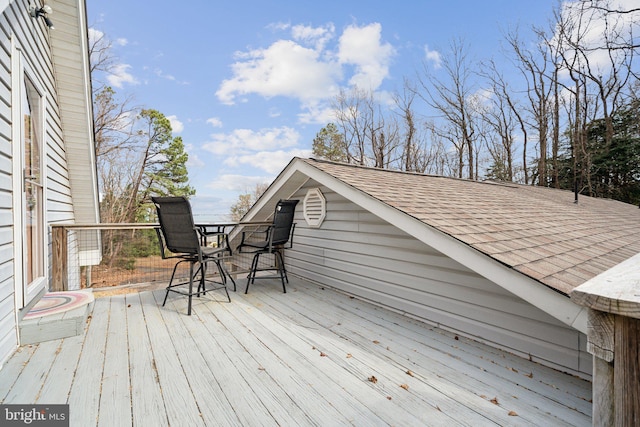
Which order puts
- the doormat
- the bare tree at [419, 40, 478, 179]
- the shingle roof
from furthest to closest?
the bare tree at [419, 40, 478, 179] < the doormat < the shingle roof

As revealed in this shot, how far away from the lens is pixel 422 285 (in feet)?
9.98

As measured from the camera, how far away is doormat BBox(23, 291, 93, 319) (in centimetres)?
258

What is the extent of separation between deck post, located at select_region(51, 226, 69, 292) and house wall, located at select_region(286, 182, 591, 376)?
301cm

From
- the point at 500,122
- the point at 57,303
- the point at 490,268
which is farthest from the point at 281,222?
the point at 500,122

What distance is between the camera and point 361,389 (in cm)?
184

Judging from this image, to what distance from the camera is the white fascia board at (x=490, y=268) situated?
61.6 inches

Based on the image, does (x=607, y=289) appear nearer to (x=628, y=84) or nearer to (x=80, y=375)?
(x=80, y=375)

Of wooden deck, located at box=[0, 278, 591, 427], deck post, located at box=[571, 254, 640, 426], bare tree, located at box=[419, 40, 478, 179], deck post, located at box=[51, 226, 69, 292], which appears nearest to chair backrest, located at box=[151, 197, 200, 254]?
wooden deck, located at box=[0, 278, 591, 427]

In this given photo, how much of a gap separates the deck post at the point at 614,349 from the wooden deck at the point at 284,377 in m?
0.79

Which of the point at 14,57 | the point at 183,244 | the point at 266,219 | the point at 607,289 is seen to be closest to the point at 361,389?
the point at 607,289

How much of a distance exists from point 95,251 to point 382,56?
15415mm

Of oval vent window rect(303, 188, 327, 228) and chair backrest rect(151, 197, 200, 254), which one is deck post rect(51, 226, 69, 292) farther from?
oval vent window rect(303, 188, 327, 228)

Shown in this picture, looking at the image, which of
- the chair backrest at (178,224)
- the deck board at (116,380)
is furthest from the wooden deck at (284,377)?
the chair backrest at (178,224)

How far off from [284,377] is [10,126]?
8.67 feet
